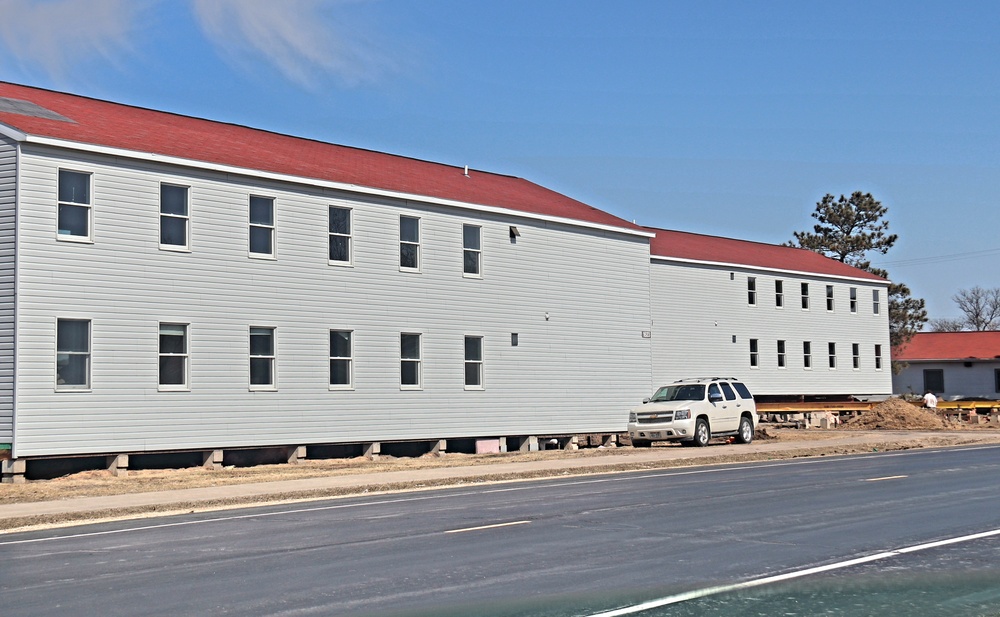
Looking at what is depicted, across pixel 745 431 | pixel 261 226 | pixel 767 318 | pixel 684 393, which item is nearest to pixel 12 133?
pixel 261 226

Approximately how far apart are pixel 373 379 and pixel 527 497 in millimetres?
11519

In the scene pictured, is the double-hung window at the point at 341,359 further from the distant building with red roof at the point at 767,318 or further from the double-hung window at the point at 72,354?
the distant building with red roof at the point at 767,318

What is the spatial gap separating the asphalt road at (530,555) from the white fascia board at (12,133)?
10070mm

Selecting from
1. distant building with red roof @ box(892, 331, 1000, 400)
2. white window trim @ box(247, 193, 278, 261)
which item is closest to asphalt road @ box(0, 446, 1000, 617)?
white window trim @ box(247, 193, 278, 261)

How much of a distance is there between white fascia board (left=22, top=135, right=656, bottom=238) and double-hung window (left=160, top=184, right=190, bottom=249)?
66 centimetres

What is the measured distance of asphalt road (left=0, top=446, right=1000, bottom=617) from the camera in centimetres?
881

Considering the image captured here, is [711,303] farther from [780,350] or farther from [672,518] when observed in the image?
[672,518]

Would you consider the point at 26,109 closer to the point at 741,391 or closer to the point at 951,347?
the point at 741,391

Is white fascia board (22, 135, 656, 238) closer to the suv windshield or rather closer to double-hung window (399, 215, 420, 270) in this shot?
double-hung window (399, 215, 420, 270)

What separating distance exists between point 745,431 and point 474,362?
923 centimetres

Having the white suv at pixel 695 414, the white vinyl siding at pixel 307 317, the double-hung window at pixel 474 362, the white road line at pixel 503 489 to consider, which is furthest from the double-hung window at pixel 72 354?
the white suv at pixel 695 414

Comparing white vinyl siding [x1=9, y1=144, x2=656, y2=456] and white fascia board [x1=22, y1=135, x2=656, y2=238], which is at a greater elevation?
white fascia board [x1=22, y1=135, x2=656, y2=238]

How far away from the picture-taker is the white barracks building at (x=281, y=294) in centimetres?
2288

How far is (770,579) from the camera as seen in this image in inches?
376
